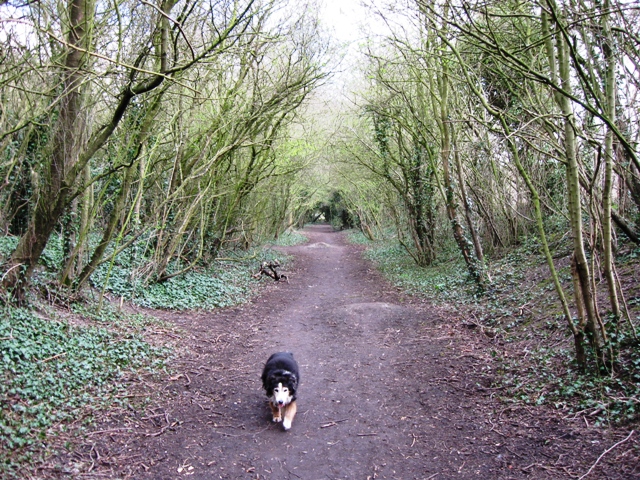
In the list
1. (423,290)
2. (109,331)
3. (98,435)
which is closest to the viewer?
(98,435)

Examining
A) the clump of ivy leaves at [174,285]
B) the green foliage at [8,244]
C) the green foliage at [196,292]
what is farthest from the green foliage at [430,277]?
the green foliage at [8,244]

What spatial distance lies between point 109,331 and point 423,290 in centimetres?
767

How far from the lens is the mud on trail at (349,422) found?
386 centimetres

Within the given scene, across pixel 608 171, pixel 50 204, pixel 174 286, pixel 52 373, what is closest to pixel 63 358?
pixel 52 373

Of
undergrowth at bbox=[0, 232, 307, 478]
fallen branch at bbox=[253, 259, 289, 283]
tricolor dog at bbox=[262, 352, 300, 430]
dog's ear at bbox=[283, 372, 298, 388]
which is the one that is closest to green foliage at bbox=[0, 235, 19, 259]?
undergrowth at bbox=[0, 232, 307, 478]

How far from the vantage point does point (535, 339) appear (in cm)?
633

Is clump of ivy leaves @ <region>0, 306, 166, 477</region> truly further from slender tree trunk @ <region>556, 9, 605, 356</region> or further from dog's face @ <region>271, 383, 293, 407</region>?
slender tree trunk @ <region>556, 9, 605, 356</region>

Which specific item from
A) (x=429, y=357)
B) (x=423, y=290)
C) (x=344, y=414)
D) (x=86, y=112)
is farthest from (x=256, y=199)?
(x=344, y=414)

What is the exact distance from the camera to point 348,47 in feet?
39.3

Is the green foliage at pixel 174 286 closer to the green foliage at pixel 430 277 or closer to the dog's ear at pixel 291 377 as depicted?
the dog's ear at pixel 291 377

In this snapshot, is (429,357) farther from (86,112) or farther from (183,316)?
(86,112)

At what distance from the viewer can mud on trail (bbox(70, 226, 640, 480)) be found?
12.7 ft

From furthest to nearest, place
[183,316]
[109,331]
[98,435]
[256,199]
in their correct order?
[256,199], [183,316], [109,331], [98,435]

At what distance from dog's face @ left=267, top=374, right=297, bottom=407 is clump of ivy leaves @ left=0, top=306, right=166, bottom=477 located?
5.68 ft
